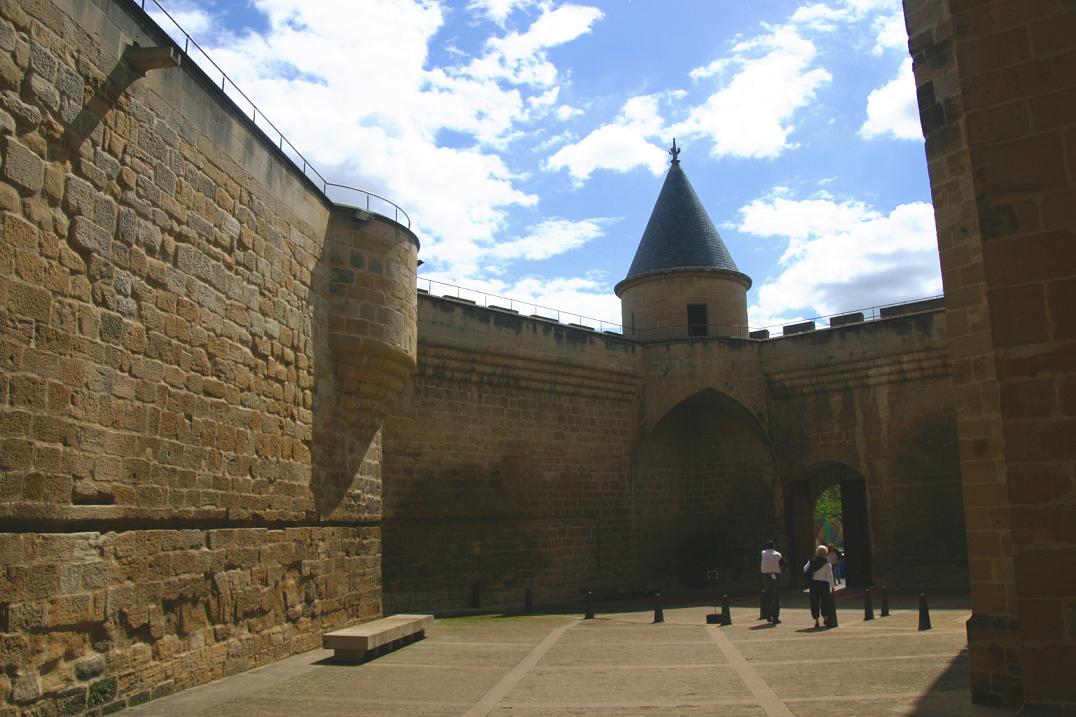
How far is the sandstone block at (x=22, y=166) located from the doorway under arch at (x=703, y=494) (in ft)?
50.1

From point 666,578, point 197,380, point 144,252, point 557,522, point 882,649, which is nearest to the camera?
point 144,252

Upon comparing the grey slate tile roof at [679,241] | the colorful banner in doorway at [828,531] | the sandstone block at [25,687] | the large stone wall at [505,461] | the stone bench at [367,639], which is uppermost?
the grey slate tile roof at [679,241]

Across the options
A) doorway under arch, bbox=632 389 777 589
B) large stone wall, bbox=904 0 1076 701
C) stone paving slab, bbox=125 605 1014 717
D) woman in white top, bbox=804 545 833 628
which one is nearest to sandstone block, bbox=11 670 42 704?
stone paving slab, bbox=125 605 1014 717

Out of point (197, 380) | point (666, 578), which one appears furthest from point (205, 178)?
point (666, 578)

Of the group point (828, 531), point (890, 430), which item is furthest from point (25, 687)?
point (828, 531)

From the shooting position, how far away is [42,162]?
5.36 meters

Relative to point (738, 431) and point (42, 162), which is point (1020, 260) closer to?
point (42, 162)

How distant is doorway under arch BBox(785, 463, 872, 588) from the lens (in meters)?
20.0

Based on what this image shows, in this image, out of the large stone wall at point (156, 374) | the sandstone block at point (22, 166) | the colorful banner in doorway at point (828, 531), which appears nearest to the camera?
the sandstone block at point (22, 166)

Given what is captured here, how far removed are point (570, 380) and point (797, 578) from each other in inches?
281

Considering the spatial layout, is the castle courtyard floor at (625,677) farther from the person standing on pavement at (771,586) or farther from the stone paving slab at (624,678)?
the person standing on pavement at (771,586)

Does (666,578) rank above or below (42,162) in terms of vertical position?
below

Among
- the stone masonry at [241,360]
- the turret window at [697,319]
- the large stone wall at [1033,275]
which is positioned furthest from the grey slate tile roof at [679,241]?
the large stone wall at [1033,275]

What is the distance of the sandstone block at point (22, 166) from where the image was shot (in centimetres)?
507
